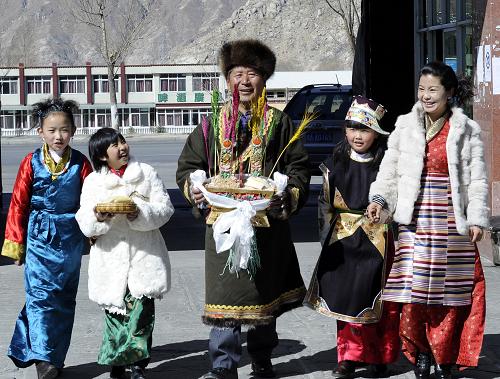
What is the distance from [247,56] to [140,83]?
90.4 metres

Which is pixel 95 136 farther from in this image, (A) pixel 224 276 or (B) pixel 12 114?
(B) pixel 12 114

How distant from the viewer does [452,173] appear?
5883mm

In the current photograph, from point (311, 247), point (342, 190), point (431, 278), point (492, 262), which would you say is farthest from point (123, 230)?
point (311, 247)

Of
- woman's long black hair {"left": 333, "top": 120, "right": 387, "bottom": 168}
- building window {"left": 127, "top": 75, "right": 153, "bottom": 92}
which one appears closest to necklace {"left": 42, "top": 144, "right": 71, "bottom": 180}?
woman's long black hair {"left": 333, "top": 120, "right": 387, "bottom": 168}

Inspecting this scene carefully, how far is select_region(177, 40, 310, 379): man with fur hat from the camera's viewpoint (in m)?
5.91

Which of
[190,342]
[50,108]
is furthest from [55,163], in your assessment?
[190,342]

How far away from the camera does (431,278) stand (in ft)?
19.5

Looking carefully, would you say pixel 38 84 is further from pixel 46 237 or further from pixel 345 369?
pixel 345 369

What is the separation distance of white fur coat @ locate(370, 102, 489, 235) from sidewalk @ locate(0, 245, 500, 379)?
3.30 feet

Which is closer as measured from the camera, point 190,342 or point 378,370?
point 378,370

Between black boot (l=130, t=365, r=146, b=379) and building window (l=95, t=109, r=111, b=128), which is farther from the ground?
building window (l=95, t=109, r=111, b=128)

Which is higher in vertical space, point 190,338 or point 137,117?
point 137,117

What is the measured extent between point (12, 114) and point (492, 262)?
86889 millimetres

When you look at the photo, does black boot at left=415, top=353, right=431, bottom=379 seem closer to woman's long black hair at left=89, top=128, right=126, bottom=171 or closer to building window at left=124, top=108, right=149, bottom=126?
woman's long black hair at left=89, top=128, right=126, bottom=171
